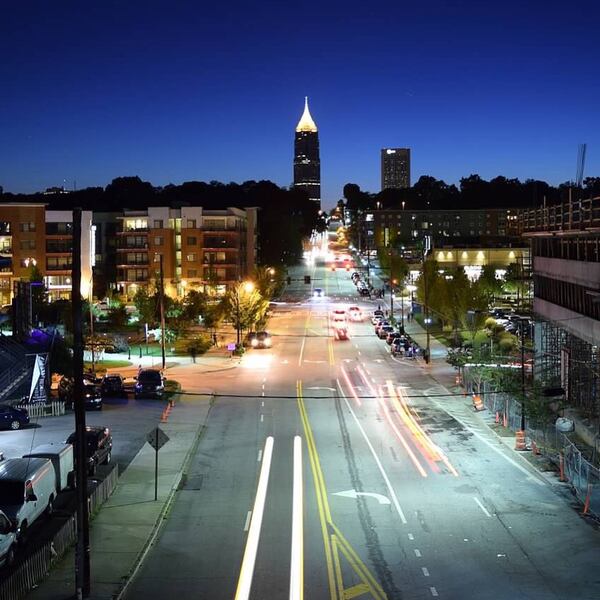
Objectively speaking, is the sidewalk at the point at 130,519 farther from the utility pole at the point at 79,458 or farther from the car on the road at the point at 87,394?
the car on the road at the point at 87,394

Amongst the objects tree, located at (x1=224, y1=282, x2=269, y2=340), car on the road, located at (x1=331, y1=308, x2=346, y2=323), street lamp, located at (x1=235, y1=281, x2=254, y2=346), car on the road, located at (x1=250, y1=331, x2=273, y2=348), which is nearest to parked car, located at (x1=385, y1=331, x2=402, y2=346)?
car on the road, located at (x1=250, y1=331, x2=273, y2=348)

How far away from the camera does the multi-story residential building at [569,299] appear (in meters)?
36.0

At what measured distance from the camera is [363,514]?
76.3 feet

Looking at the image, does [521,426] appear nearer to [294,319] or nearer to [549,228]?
[549,228]

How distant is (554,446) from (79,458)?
20.2 meters

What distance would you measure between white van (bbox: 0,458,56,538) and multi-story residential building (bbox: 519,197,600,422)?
812 inches

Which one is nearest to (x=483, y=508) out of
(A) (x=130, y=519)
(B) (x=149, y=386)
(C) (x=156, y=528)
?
(C) (x=156, y=528)

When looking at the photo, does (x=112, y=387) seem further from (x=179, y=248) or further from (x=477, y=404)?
(x=179, y=248)

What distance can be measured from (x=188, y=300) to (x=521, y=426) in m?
55.3

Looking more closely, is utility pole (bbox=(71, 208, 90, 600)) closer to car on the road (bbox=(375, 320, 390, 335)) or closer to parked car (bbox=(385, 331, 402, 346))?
parked car (bbox=(385, 331, 402, 346))

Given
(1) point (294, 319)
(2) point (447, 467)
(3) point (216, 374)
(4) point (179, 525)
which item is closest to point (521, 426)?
(2) point (447, 467)

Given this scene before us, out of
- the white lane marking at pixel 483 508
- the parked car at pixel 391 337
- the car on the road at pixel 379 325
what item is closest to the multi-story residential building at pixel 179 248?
the car on the road at pixel 379 325

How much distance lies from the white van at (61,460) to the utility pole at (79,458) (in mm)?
7129

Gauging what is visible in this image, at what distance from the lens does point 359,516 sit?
23.1 meters
